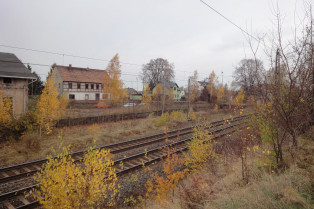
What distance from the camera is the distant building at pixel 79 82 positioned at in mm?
40031

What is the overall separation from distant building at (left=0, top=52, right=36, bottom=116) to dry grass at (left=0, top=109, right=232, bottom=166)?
5.42 metres

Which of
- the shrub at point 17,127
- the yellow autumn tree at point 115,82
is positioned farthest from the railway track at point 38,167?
the yellow autumn tree at point 115,82

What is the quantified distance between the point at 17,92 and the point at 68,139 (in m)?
8.73

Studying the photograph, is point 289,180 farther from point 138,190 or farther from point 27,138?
point 27,138

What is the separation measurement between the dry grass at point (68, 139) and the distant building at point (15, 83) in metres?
5.42

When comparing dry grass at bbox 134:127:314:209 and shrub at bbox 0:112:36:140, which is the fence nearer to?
Result: shrub at bbox 0:112:36:140

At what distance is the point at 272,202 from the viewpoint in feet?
11.6

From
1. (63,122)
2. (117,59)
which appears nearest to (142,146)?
(63,122)

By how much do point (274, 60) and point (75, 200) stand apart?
7113 millimetres

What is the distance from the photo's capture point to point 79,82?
41.5 meters

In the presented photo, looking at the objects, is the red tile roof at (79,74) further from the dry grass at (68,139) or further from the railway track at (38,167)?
the railway track at (38,167)

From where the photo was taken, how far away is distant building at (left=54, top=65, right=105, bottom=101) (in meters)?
40.0

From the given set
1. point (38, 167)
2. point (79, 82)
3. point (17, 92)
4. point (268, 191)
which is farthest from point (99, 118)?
point (79, 82)

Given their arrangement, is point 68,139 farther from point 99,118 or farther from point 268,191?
point 268,191
